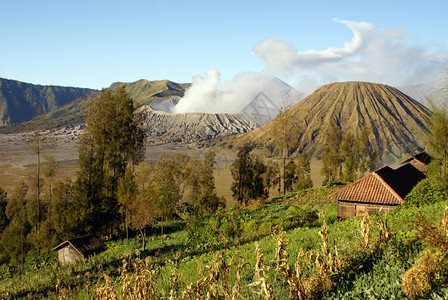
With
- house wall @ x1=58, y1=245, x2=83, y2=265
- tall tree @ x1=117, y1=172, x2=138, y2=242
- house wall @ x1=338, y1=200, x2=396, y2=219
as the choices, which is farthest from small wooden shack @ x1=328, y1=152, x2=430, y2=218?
house wall @ x1=58, y1=245, x2=83, y2=265

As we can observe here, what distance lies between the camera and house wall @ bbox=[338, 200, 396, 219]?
22.7 meters

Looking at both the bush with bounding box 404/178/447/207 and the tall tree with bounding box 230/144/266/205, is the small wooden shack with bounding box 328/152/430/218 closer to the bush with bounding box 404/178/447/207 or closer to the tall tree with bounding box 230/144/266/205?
the bush with bounding box 404/178/447/207

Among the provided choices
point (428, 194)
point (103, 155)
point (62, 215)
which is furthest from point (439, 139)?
point (62, 215)

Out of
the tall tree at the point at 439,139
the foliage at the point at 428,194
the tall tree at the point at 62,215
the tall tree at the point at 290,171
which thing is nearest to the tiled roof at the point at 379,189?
the tall tree at the point at 439,139

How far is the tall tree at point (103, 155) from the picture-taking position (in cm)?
3061

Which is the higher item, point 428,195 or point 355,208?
point 428,195

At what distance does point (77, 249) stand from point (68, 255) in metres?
1.28

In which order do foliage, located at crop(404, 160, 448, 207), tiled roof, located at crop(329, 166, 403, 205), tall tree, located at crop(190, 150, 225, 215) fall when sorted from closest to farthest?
1. foliage, located at crop(404, 160, 448, 207)
2. tiled roof, located at crop(329, 166, 403, 205)
3. tall tree, located at crop(190, 150, 225, 215)

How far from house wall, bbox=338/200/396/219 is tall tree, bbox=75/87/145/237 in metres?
19.2

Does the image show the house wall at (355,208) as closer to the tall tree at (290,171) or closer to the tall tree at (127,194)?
the tall tree at (127,194)

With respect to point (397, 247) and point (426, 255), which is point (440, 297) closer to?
point (426, 255)

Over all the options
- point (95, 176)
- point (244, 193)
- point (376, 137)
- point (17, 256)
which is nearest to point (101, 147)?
point (95, 176)

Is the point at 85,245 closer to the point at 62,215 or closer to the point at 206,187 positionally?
the point at 62,215

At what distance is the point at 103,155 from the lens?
31688mm
